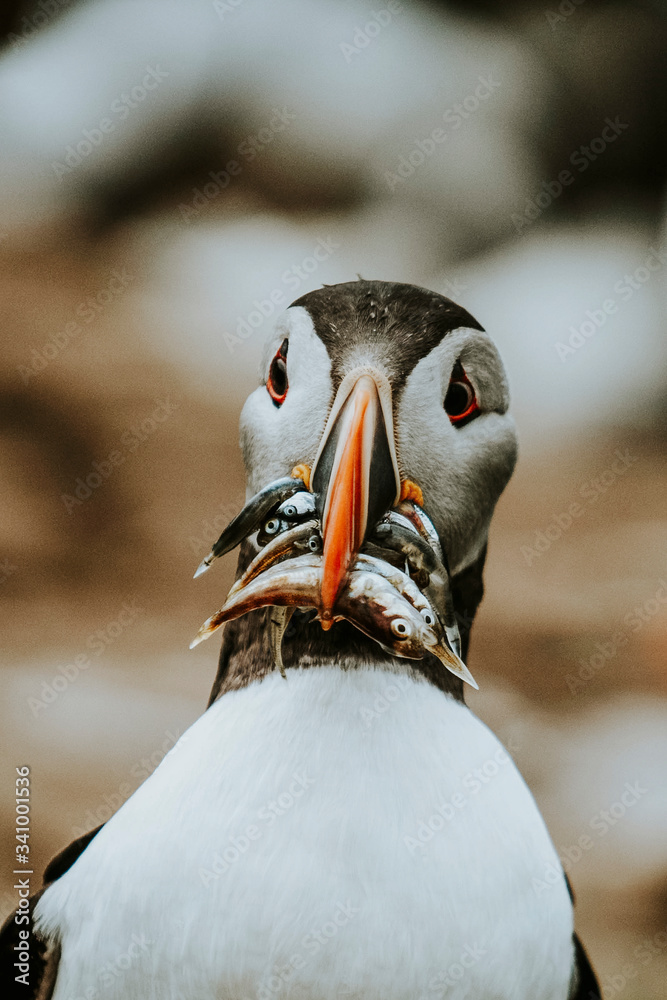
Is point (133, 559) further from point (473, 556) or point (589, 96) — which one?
point (589, 96)

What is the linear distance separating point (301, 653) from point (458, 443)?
398mm

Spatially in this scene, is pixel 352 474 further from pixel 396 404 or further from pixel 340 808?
pixel 340 808

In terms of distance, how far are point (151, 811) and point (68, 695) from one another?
1.08 metres

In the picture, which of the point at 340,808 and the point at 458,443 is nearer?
the point at 340,808

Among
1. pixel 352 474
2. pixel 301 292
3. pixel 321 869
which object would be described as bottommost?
pixel 321 869

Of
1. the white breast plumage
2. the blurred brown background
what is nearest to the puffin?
the white breast plumage

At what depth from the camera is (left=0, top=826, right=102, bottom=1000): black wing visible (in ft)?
4.13

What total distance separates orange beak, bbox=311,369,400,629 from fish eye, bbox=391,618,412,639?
7 cm

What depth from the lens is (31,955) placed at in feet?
4.22

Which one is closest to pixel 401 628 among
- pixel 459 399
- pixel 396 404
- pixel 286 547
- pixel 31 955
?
pixel 286 547

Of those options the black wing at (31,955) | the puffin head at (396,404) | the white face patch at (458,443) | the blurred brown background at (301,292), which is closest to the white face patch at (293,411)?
the puffin head at (396,404)

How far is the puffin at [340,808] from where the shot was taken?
1086 millimetres

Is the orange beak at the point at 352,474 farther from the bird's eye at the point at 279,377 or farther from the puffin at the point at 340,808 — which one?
the bird's eye at the point at 279,377

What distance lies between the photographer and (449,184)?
2.34m
